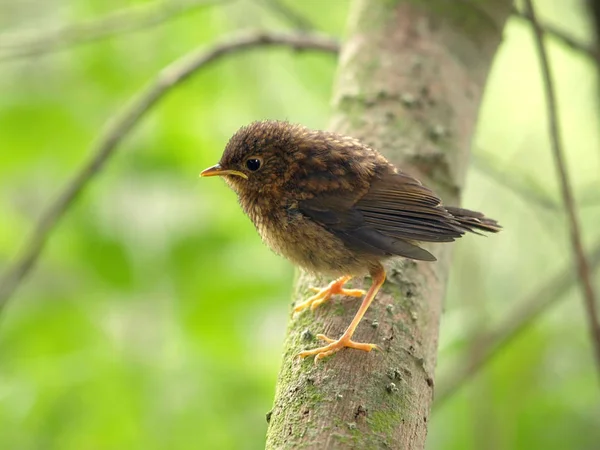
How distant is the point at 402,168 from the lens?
11.2 feet

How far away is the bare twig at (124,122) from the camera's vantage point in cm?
367

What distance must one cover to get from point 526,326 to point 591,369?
84 centimetres

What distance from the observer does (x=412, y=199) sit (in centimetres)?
334

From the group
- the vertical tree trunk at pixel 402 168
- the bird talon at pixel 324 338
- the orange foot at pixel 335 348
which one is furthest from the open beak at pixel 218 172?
the orange foot at pixel 335 348

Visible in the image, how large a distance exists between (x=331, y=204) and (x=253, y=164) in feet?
1.71

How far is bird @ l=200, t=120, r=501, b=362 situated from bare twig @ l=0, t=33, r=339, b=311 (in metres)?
0.54

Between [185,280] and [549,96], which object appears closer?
[549,96]

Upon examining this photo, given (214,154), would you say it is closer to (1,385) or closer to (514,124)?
(1,385)

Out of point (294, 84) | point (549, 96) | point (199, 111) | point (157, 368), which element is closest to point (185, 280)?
point (157, 368)

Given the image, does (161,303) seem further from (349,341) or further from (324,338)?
(349,341)

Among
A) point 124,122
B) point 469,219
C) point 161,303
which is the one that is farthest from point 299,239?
point 161,303

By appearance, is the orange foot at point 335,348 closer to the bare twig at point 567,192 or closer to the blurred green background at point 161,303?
the blurred green background at point 161,303

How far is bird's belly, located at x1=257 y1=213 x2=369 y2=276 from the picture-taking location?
3.29m

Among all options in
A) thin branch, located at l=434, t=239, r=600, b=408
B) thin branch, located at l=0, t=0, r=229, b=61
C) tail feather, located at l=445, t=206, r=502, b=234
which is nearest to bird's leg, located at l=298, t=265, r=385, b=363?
tail feather, located at l=445, t=206, r=502, b=234
